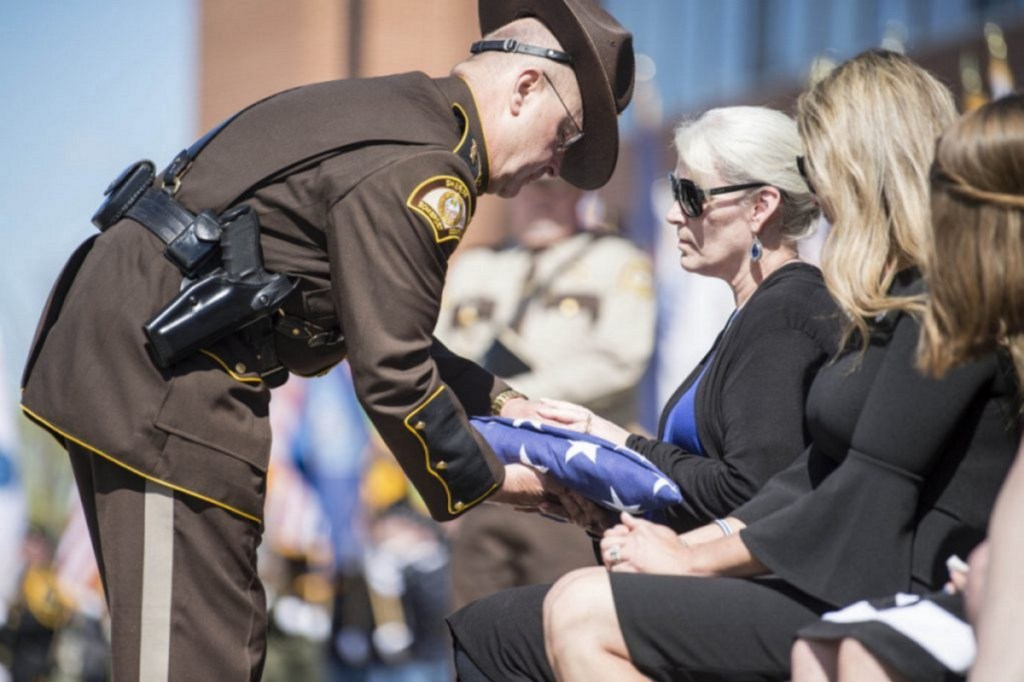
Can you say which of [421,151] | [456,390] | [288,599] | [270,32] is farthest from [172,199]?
[270,32]

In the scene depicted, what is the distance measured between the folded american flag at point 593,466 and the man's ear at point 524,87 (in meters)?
0.69

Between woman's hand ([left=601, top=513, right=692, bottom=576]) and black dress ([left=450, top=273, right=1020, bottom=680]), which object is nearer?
black dress ([left=450, top=273, right=1020, bottom=680])

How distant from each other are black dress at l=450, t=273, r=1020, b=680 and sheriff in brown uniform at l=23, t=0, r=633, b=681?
2.22ft

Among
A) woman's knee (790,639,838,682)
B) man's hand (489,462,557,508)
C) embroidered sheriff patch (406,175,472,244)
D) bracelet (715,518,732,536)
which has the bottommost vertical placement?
man's hand (489,462,557,508)

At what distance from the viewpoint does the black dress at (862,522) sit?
2.43 metres

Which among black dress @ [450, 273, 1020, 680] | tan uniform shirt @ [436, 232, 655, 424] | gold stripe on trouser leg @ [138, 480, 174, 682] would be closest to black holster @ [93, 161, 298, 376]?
gold stripe on trouser leg @ [138, 480, 174, 682]

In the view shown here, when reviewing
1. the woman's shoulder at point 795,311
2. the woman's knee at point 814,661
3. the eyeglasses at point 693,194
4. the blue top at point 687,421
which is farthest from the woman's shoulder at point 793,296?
the woman's knee at point 814,661

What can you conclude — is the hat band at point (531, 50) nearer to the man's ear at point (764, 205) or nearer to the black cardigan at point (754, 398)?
the man's ear at point (764, 205)

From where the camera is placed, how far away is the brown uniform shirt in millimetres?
2916

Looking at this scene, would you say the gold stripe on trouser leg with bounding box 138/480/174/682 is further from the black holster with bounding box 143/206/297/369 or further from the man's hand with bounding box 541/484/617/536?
the man's hand with bounding box 541/484/617/536

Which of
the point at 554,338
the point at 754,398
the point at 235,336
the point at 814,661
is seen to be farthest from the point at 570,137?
the point at 554,338

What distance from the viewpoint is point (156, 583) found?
117 inches

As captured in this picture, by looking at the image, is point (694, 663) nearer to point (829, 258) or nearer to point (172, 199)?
point (829, 258)

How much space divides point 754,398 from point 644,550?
466 mm
